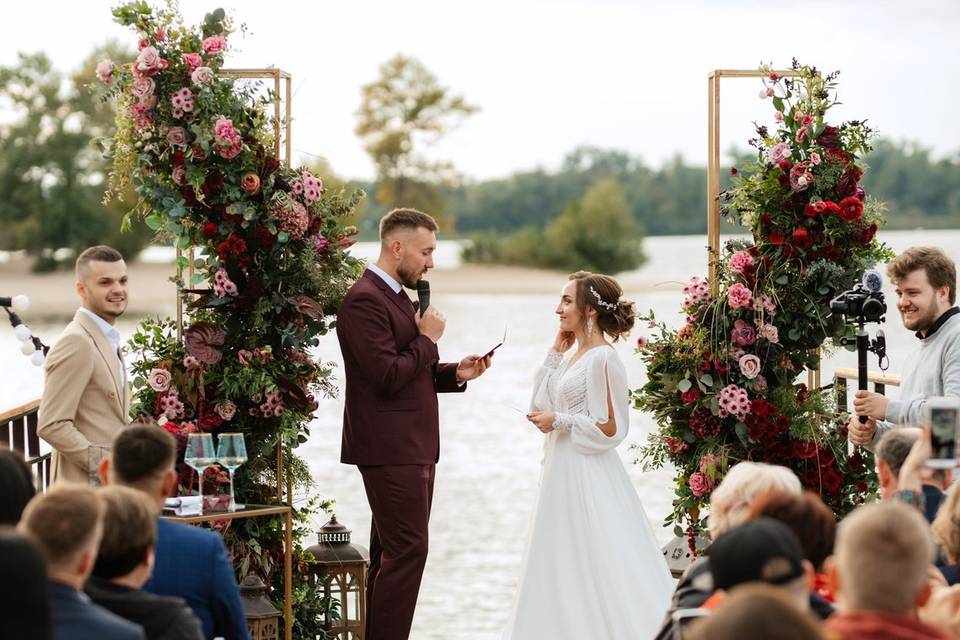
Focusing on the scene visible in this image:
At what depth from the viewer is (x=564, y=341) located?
18.8 ft

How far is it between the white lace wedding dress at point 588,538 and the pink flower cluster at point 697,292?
0.56 m

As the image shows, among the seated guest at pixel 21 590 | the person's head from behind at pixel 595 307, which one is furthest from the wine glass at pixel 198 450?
the seated guest at pixel 21 590

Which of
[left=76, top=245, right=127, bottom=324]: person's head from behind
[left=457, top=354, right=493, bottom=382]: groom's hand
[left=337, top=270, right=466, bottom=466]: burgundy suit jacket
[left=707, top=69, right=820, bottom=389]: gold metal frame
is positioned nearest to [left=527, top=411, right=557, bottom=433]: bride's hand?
[left=457, top=354, right=493, bottom=382]: groom's hand

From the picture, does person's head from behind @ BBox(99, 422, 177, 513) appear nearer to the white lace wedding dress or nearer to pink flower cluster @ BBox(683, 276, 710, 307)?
the white lace wedding dress

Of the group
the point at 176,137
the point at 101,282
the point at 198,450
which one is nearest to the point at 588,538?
the point at 198,450

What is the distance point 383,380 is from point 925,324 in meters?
1.95

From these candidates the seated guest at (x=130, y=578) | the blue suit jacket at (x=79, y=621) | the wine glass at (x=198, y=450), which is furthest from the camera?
the wine glass at (x=198, y=450)

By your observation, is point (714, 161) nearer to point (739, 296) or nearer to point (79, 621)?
point (739, 296)

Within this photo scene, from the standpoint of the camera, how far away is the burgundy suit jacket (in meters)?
5.15

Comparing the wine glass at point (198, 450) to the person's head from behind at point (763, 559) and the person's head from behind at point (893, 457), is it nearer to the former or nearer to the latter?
the person's head from behind at point (893, 457)

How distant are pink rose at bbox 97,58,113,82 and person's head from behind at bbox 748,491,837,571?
322 cm

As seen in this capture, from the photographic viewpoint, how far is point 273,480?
217 inches

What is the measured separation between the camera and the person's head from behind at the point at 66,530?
2.62 metres

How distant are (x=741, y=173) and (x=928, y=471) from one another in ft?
8.55
